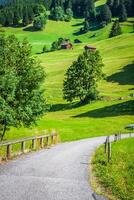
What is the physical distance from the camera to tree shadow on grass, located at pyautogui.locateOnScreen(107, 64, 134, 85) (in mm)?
133875

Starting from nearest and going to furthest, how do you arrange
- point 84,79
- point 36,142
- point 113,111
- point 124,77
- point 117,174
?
1. point 117,174
2. point 36,142
3. point 113,111
4. point 84,79
5. point 124,77

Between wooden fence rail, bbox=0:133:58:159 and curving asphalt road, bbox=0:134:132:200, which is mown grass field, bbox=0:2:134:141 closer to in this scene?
wooden fence rail, bbox=0:133:58:159

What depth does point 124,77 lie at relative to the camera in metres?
139

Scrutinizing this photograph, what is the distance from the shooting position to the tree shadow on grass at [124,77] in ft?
439

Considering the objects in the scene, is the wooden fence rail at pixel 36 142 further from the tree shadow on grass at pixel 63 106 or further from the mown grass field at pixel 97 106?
the tree shadow on grass at pixel 63 106

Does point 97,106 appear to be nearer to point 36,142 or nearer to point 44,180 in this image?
point 36,142

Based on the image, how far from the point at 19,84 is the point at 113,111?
5175 centimetres

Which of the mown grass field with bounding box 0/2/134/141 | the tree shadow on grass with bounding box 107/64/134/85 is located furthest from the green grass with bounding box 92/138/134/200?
the tree shadow on grass with bounding box 107/64/134/85

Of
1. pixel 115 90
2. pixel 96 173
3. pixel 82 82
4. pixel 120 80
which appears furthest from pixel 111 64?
pixel 96 173

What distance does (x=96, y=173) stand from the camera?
25750mm

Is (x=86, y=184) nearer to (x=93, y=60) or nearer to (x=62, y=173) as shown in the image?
(x=62, y=173)

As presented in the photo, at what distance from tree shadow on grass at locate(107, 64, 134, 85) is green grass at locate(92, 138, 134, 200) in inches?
3924

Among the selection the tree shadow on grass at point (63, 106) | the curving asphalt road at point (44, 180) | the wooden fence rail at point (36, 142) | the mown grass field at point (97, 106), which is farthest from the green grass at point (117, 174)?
the tree shadow on grass at point (63, 106)

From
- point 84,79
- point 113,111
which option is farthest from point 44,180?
point 84,79
